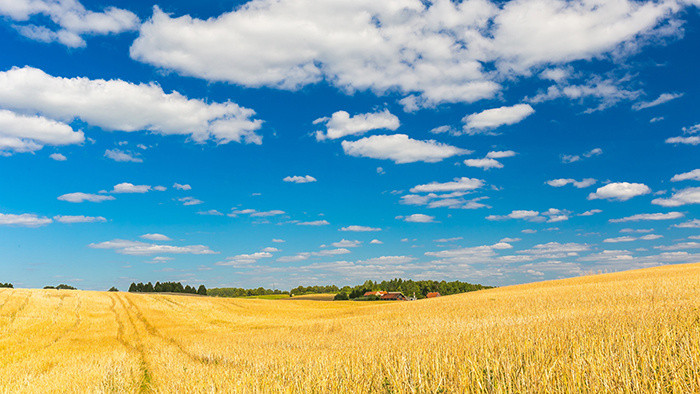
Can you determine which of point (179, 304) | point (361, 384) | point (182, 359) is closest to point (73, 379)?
point (182, 359)

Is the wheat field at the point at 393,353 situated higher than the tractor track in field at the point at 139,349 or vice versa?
the wheat field at the point at 393,353

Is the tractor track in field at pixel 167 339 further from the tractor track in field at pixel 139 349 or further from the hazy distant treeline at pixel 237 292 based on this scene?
the hazy distant treeline at pixel 237 292

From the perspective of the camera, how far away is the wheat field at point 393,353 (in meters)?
5.25

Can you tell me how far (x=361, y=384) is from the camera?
6.04 metres

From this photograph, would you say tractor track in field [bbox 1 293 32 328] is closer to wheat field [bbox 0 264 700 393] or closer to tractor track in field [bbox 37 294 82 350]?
wheat field [bbox 0 264 700 393]

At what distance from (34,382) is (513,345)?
1541cm

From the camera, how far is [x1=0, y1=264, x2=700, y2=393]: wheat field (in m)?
5.25

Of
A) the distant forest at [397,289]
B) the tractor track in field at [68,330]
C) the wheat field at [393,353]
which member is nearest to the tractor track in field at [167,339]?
the wheat field at [393,353]

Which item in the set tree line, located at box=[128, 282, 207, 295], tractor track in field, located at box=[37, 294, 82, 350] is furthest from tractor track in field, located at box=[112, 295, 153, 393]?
tree line, located at box=[128, 282, 207, 295]

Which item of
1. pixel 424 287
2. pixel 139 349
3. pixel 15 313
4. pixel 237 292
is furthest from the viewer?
pixel 237 292

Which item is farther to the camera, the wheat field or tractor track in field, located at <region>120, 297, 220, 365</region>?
tractor track in field, located at <region>120, 297, 220, 365</region>

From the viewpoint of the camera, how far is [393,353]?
842cm

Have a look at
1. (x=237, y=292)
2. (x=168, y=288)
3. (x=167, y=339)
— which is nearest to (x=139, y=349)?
(x=167, y=339)

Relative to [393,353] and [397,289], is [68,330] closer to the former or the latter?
[393,353]
